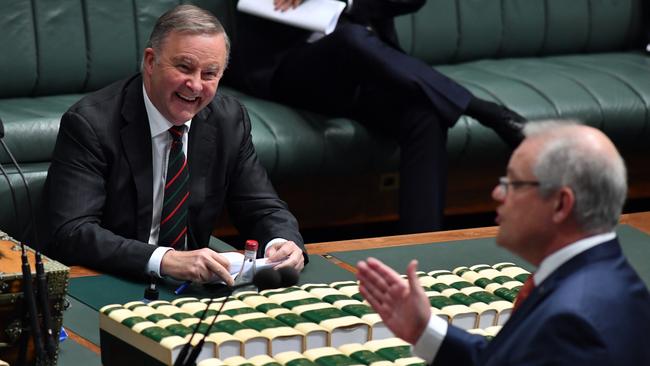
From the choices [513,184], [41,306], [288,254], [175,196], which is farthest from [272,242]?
[513,184]

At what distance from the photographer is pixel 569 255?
204cm

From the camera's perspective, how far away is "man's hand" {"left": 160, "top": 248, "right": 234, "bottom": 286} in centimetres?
305

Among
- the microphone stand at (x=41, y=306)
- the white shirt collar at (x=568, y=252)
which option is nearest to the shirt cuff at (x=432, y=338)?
the white shirt collar at (x=568, y=252)

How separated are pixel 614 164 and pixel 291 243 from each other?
4.77 ft

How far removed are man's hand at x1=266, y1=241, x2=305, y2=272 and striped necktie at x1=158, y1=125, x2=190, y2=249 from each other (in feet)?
1.03

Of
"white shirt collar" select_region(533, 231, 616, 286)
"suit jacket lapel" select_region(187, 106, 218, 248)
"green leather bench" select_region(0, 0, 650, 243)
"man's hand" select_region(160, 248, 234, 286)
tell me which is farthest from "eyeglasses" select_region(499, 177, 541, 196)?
"green leather bench" select_region(0, 0, 650, 243)

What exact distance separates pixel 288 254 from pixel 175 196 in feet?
1.40

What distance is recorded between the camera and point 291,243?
3.33 m

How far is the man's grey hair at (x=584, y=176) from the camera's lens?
1971 millimetres

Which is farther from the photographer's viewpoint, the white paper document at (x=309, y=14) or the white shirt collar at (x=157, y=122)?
the white paper document at (x=309, y=14)

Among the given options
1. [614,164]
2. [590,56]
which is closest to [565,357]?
[614,164]

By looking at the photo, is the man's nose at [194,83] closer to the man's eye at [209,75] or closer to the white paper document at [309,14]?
the man's eye at [209,75]

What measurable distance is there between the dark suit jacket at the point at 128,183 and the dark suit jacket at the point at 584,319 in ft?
4.42

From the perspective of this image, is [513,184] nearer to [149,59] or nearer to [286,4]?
[149,59]
